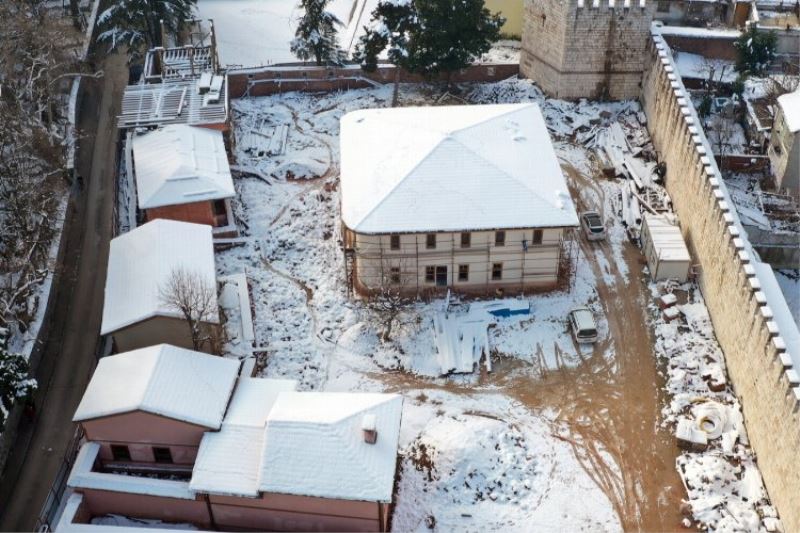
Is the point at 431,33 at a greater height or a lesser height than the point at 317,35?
greater

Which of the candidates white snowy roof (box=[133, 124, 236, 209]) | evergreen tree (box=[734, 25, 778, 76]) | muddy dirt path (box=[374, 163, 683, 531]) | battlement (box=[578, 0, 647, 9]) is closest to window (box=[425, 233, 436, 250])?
muddy dirt path (box=[374, 163, 683, 531])

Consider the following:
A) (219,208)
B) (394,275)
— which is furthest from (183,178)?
(394,275)

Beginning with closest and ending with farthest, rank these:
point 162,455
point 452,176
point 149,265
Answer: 1. point 162,455
2. point 149,265
3. point 452,176

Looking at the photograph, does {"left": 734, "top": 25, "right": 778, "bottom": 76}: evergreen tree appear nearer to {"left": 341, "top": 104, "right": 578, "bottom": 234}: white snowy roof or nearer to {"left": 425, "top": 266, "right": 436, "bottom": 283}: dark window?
{"left": 341, "top": 104, "right": 578, "bottom": 234}: white snowy roof

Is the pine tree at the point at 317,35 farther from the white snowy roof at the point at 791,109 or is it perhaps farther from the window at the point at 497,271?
the white snowy roof at the point at 791,109

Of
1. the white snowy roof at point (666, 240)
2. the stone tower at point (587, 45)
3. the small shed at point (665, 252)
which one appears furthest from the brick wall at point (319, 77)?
the small shed at point (665, 252)

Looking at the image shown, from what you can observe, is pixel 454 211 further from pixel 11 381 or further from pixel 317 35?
pixel 317 35

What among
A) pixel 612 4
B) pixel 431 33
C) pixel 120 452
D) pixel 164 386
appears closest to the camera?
pixel 164 386
